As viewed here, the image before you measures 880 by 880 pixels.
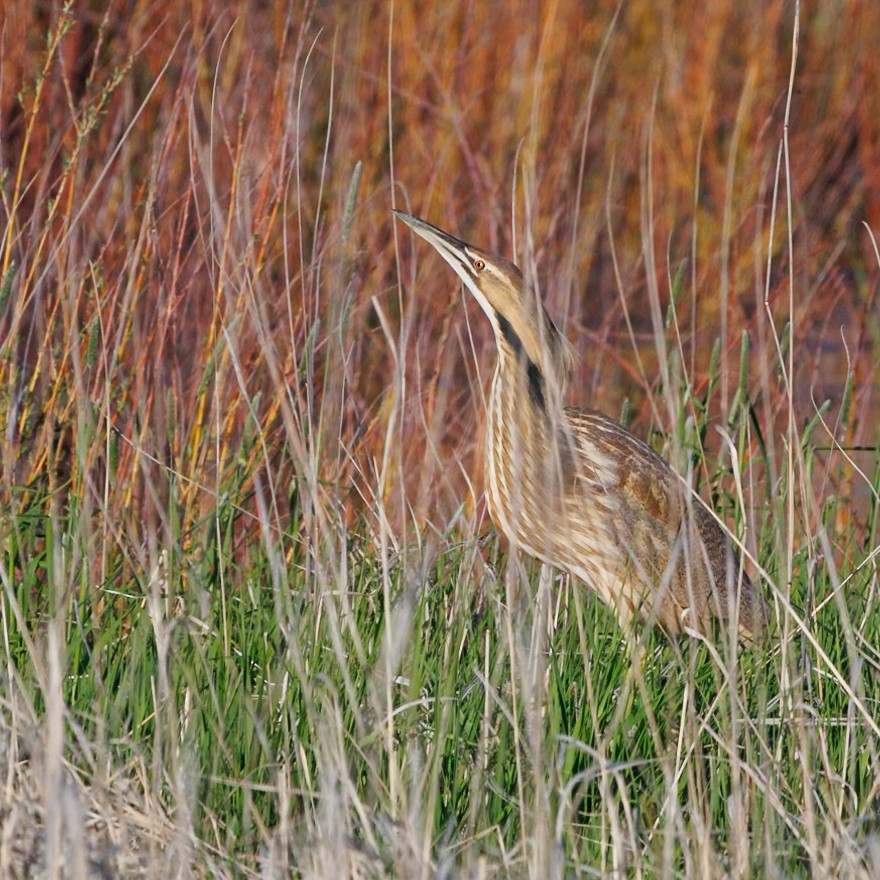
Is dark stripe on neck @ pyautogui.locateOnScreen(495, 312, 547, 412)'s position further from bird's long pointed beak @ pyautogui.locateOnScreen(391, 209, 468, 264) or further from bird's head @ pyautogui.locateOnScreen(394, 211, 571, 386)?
bird's long pointed beak @ pyautogui.locateOnScreen(391, 209, 468, 264)

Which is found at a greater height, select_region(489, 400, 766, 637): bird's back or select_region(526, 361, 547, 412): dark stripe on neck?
select_region(526, 361, 547, 412): dark stripe on neck

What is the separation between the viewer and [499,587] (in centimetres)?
286

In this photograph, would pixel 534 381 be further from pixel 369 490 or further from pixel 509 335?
pixel 369 490

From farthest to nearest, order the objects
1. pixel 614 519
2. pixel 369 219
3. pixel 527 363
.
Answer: pixel 369 219 → pixel 527 363 → pixel 614 519


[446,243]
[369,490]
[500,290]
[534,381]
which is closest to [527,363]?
[534,381]

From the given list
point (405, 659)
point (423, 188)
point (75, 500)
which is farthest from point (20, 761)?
point (423, 188)

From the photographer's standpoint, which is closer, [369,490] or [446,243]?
[369,490]

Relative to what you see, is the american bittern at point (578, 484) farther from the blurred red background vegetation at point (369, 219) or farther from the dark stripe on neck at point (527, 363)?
the blurred red background vegetation at point (369, 219)

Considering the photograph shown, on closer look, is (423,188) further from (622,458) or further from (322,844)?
(322,844)

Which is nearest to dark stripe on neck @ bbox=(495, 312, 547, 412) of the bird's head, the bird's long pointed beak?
the bird's head

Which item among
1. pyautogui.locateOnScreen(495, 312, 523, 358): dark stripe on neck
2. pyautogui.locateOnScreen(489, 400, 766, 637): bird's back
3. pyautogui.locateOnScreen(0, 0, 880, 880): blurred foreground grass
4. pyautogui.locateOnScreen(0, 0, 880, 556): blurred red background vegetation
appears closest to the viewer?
pyautogui.locateOnScreen(0, 0, 880, 880): blurred foreground grass

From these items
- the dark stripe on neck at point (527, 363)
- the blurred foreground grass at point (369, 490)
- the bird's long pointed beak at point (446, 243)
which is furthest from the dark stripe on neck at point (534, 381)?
the bird's long pointed beak at point (446, 243)

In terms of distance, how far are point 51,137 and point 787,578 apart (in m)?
2.41

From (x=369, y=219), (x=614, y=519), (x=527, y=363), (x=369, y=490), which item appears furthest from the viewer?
(x=369, y=219)
